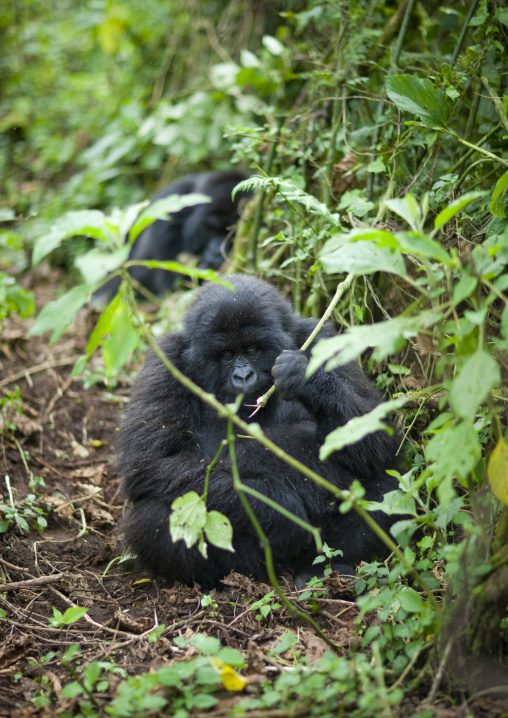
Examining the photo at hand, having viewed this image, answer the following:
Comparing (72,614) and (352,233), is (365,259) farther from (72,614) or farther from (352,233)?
(72,614)

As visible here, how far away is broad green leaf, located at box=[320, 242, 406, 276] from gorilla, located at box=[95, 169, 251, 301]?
4.74 metres

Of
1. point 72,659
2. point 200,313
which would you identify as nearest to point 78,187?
point 200,313

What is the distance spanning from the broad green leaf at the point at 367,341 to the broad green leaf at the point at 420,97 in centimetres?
150

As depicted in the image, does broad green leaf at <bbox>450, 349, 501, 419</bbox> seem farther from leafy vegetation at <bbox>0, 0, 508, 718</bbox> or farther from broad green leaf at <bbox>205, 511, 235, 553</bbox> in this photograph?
broad green leaf at <bbox>205, 511, 235, 553</bbox>

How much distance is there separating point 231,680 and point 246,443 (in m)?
1.40

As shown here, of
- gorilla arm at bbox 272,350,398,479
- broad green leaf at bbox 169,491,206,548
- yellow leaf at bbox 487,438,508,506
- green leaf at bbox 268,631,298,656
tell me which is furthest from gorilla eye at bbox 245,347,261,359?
yellow leaf at bbox 487,438,508,506

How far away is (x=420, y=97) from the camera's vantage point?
9.39 ft

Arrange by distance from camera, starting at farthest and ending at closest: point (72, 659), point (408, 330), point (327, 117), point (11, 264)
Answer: point (11, 264)
point (327, 117)
point (72, 659)
point (408, 330)

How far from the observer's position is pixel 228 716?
71.5 inches

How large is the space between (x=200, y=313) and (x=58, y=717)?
1.88 m

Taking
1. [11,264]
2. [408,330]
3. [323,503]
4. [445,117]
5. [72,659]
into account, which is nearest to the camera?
[408,330]

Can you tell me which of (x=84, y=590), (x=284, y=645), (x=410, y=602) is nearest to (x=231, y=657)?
(x=284, y=645)

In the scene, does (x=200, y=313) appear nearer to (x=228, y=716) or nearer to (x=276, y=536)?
(x=276, y=536)

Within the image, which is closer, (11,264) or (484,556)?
(484,556)
